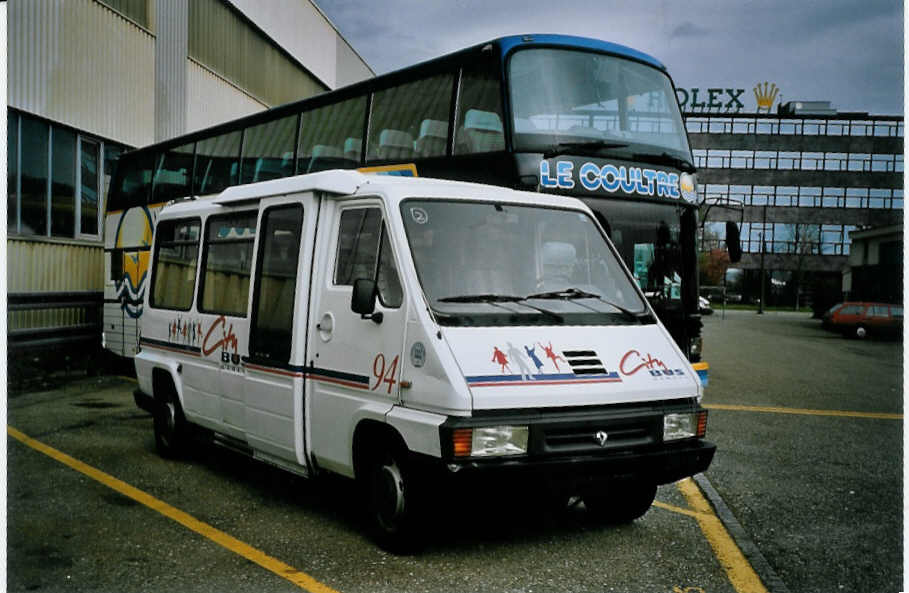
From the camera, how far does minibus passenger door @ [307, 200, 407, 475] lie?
5141 millimetres

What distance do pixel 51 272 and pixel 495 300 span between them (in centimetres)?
1046

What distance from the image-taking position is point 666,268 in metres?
9.35

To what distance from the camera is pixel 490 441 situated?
4621 millimetres

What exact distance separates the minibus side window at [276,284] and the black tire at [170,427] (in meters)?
1.66

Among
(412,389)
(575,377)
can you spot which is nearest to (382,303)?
(412,389)

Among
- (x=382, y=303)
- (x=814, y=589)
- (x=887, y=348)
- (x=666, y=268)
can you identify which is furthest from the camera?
(x=666, y=268)

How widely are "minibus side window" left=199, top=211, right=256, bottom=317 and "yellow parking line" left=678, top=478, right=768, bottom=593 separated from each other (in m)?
3.49

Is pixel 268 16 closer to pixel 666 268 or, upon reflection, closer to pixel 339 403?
pixel 666 268

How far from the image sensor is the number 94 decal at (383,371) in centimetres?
504

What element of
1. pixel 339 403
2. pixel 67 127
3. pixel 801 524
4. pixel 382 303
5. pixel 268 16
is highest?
pixel 268 16

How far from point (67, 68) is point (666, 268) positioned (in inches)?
257

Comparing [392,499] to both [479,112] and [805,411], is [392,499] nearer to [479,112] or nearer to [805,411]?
[479,112]

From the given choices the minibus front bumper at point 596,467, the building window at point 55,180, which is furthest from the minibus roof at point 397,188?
the building window at point 55,180

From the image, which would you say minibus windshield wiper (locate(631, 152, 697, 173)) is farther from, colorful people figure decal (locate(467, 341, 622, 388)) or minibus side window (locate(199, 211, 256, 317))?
colorful people figure decal (locate(467, 341, 622, 388))
